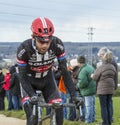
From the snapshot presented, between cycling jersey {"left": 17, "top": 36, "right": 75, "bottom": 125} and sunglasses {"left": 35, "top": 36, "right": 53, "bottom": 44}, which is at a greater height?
sunglasses {"left": 35, "top": 36, "right": 53, "bottom": 44}

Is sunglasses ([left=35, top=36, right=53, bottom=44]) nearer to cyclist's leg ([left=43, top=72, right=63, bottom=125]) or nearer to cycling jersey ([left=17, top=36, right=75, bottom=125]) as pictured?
cycling jersey ([left=17, top=36, right=75, bottom=125])

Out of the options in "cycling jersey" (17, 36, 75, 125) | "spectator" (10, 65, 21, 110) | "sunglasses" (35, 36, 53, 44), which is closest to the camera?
"sunglasses" (35, 36, 53, 44)

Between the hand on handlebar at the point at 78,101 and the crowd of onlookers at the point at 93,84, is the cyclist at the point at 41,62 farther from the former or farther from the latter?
the crowd of onlookers at the point at 93,84

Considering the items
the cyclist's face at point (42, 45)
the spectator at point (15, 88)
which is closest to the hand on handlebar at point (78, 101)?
the cyclist's face at point (42, 45)

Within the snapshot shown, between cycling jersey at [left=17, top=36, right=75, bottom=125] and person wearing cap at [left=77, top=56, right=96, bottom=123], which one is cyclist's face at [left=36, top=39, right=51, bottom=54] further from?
person wearing cap at [left=77, top=56, right=96, bottom=123]

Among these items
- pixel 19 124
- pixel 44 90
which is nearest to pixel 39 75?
pixel 44 90

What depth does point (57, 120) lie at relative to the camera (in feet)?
19.6

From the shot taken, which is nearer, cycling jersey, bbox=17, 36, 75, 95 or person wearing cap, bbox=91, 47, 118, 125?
cycling jersey, bbox=17, 36, 75, 95

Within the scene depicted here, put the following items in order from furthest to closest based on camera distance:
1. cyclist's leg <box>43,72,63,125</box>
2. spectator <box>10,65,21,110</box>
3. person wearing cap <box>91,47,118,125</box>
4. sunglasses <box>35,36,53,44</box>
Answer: spectator <box>10,65,21,110</box> → person wearing cap <box>91,47,118,125</box> → cyclist's leg <box>43,72,63,125</box> → sunglasses <box>35,36,53,44</box>

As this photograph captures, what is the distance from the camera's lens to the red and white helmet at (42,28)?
18.8ft

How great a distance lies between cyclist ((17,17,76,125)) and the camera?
582cm

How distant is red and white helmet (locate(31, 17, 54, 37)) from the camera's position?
5734mm

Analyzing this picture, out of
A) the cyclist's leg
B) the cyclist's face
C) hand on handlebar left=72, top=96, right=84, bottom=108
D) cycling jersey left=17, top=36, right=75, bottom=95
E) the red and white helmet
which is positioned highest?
the red and white helmet

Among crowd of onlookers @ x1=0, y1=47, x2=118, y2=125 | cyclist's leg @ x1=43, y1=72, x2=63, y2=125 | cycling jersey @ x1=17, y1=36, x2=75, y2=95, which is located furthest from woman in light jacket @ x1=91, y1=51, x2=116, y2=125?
cycling jersey @ x1=17, y1=36, x2=75, y2=95
